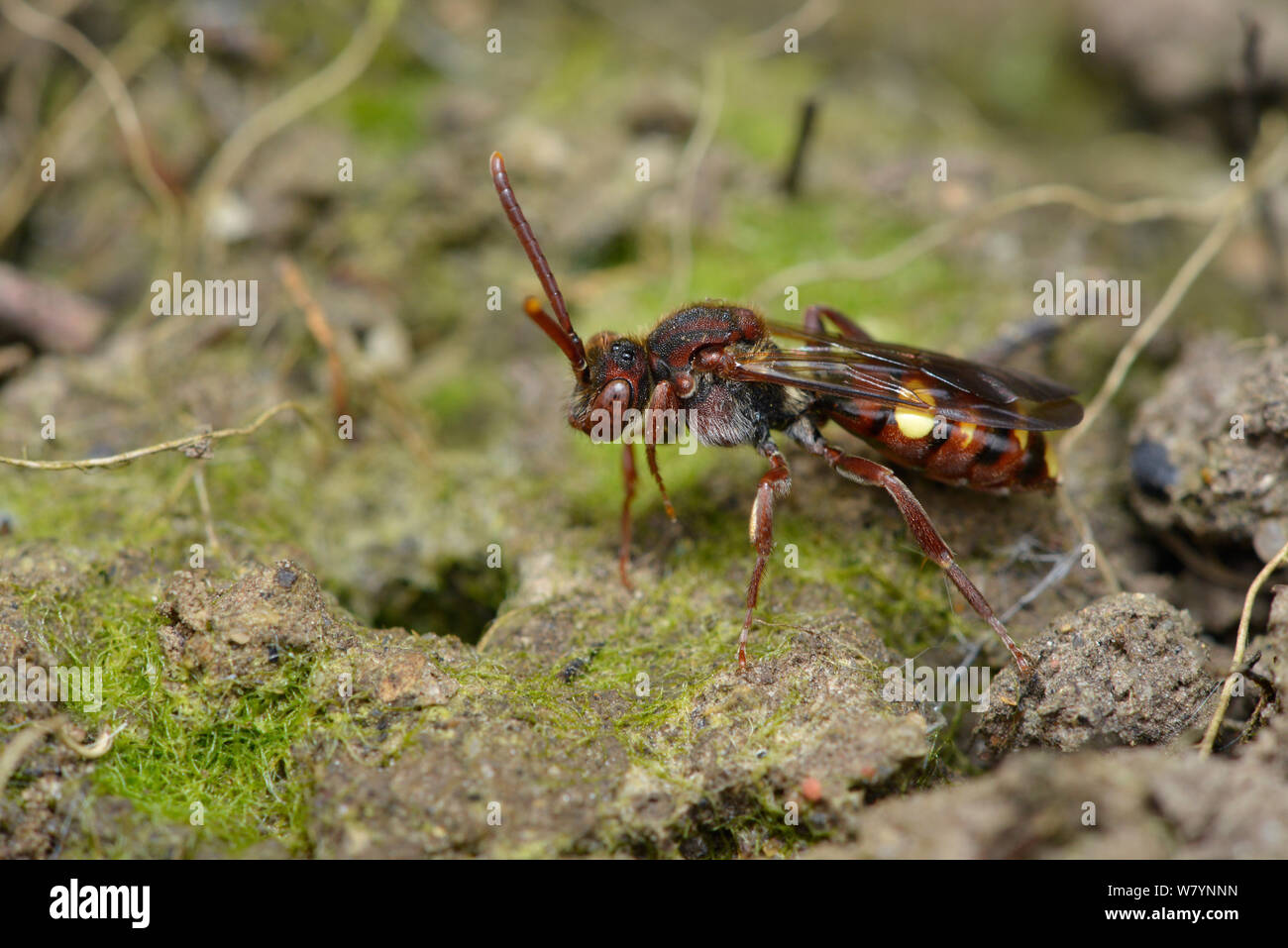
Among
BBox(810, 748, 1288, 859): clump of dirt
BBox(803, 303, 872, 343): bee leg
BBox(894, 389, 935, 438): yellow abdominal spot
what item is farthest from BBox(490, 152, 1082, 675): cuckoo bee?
BBox(810, 748, 1288, 859): clump of dirt

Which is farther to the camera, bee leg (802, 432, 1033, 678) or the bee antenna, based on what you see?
bee leg (802, 432, 1033, 678)

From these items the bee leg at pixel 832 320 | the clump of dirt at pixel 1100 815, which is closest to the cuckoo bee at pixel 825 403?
the bee leg at pixel 832 320

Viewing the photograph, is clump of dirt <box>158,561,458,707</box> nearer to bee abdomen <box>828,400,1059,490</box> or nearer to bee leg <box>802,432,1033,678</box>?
bee leg <box>802,432,1033,678</box>

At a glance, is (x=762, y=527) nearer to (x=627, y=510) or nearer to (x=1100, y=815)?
(x=627, y=510)

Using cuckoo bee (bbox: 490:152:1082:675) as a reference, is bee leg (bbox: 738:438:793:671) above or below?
below

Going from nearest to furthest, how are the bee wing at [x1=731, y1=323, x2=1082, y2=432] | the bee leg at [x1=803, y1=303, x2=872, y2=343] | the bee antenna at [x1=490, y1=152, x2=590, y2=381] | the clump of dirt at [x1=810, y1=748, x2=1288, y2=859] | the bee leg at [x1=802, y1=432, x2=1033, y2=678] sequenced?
the clump of dirt at [x1=810, y1=748, x2=1288, y2=859] → the bee antenna at [x1=490, y1=152, x2=590, y2=381] → the bee leg at [x1=802, y1=432, x2=1033, y2=678] → the bee wing at [x1=731, y1=323, x2=1082, y2=432] → the bee leg at [x1=803, y1=303, x2=872, y2=343]

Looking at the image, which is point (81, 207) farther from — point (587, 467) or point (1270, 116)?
point (1270, 116)

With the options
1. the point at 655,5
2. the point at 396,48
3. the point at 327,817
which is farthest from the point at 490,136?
the point at 327,817
